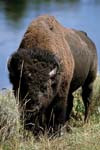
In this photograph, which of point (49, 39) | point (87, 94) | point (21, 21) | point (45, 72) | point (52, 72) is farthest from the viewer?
point (21, 21)

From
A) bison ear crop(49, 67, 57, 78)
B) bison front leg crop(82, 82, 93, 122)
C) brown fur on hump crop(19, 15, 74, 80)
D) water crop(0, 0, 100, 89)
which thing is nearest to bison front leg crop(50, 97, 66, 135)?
brown fur on hump crop(19, 15, 74, 80)

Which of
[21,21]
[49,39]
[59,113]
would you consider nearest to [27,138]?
[59,113]

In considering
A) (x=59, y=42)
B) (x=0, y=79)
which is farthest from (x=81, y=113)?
(x=0, y=79)

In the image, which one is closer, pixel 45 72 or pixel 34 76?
pixel 34 76

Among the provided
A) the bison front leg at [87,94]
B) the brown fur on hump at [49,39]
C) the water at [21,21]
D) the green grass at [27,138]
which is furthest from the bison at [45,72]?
the water at [21,21]

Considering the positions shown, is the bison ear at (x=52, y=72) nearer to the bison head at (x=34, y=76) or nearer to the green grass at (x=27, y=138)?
the bison head at (x=34, y=76)

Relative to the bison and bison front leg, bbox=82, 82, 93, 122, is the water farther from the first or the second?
the bison

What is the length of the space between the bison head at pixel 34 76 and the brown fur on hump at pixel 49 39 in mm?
311

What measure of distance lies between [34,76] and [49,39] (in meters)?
1.02

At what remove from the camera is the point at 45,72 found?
6.36m

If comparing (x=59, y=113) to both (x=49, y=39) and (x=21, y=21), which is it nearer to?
(x=49, y=39)

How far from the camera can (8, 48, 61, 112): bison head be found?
621cm

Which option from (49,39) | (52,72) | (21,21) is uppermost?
(21,21)

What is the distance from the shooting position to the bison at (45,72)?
626 centimetres
